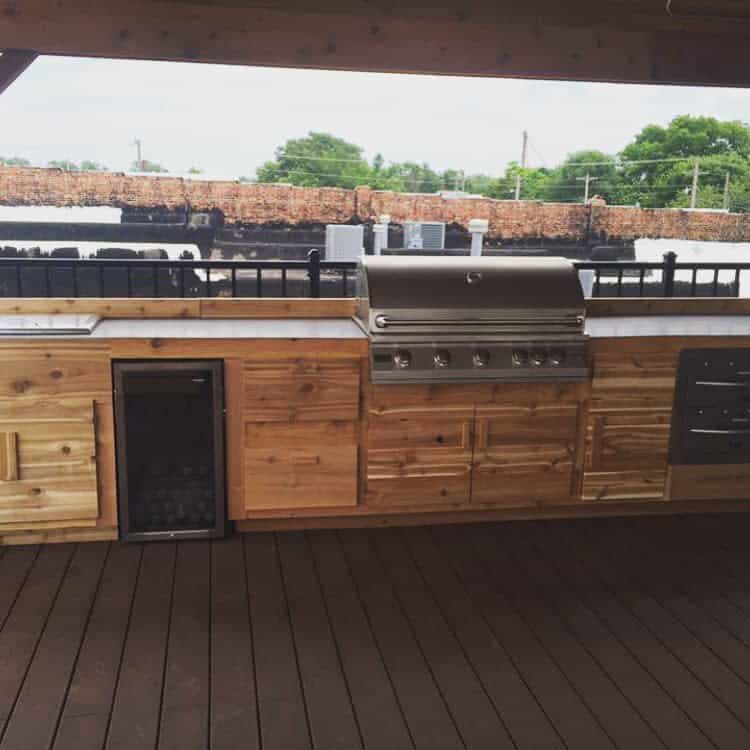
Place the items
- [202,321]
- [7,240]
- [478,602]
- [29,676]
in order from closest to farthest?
[29,676] → [478,602] → [202,321] → [7,240]

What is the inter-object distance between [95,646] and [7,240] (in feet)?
7.17

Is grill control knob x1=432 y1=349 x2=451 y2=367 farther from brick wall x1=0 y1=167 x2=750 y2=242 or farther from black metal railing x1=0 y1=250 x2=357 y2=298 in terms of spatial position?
brick wall x1=0 y1=167 x2=750 y2=242

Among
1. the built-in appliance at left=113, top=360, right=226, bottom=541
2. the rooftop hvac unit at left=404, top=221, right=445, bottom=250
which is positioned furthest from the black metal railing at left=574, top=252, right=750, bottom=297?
the built-in appliance at left=113, top=360, right=226, bottom=541

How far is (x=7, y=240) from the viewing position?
3.73m

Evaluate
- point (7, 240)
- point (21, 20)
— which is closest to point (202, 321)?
point (7, 240)

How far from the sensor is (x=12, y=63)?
3.25m

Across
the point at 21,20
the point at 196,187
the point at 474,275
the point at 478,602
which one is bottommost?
the point at 478,602

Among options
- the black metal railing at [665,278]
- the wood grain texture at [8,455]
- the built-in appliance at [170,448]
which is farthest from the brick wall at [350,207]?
the wood grain texture at [8,455]

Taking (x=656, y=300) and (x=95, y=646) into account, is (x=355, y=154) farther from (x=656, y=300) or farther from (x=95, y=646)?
(x=95, y=646)

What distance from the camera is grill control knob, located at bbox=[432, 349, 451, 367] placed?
3078 mm

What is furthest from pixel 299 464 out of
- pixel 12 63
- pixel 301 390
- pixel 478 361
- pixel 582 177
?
pixel 582 177

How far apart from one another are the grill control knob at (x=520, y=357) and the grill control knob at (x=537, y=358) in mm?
23

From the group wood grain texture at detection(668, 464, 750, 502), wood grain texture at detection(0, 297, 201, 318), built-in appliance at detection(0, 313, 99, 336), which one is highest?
wood grain texture at detection(0, 297, 201, 318)

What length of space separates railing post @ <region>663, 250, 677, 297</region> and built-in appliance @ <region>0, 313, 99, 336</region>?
115 inches
